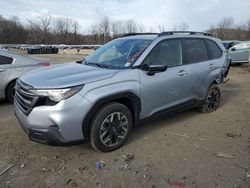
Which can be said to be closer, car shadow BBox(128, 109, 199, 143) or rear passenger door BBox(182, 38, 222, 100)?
car shadow BBox(128, 109, 199, 143)

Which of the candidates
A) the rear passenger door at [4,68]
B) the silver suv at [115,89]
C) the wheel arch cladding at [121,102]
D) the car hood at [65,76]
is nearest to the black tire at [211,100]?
the silver suv at [115,89]

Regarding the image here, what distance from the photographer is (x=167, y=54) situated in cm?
482

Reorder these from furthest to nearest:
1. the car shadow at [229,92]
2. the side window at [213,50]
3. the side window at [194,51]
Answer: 1. the car shadow at [229,92]
2. the side window at [213,50]
3. the side window at [194,51]

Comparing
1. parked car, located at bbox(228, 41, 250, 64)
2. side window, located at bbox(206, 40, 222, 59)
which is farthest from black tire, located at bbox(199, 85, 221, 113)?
parked car, located at bbox(228, 41, 250, 64)

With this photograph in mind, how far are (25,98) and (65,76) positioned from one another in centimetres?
64

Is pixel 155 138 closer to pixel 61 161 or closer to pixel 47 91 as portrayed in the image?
pixel 61 161

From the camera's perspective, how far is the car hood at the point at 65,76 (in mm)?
3580

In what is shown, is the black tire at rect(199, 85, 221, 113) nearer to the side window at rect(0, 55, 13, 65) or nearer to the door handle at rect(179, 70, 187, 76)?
the door handle at rect(179, 70, 187, 76)

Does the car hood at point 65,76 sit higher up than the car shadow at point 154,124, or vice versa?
the car hood at point 65,76

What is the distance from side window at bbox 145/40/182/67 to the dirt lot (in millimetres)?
1290

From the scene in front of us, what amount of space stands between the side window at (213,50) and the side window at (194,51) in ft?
0.58

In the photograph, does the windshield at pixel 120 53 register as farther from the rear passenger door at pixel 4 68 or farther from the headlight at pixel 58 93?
the rear passenger door at pixel 4 68

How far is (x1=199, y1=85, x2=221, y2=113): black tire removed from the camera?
6023 millimetres

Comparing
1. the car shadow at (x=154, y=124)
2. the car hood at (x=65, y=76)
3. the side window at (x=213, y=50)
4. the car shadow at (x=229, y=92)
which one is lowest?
the car shadow at (x=154, y=124)
